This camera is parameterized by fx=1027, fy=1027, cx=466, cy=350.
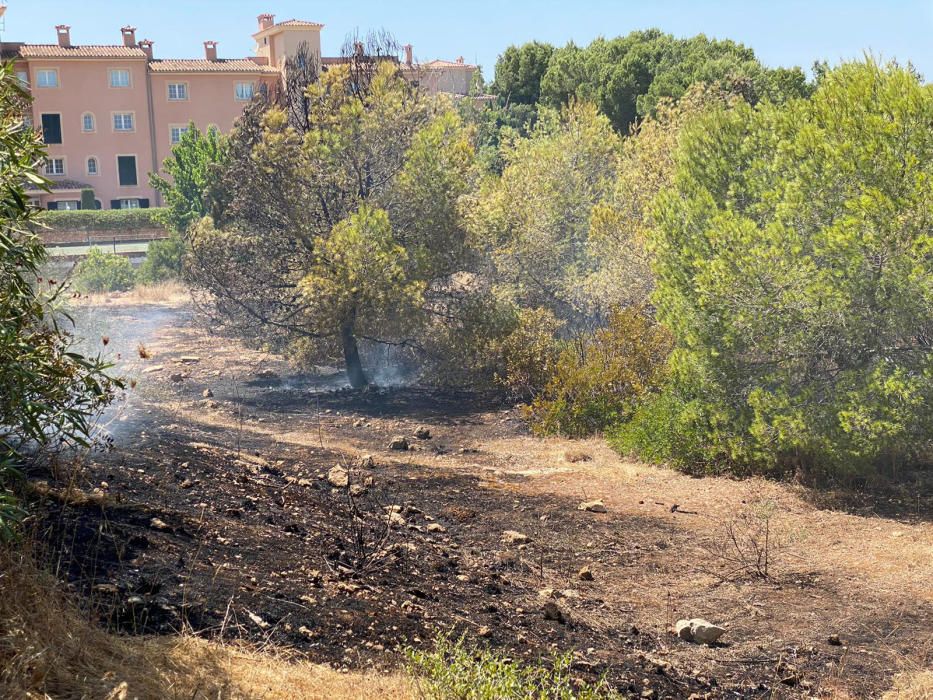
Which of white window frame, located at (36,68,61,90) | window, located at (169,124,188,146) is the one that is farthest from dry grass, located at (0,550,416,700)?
window, located at (169,124,188,146)

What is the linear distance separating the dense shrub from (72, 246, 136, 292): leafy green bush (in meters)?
25.4

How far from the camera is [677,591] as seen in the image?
10055 mm

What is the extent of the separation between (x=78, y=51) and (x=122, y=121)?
4.40 meters

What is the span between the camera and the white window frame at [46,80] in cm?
5747

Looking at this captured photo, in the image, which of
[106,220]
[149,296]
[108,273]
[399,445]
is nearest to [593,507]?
[399,445]

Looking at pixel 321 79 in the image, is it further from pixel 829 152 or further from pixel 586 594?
pixel 586 594

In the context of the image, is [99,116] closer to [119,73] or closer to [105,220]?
[119,73]

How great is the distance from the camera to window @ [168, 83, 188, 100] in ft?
198

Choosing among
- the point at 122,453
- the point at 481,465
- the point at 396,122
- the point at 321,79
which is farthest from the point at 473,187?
the point at 122,453

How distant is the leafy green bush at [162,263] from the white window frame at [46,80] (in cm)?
2464

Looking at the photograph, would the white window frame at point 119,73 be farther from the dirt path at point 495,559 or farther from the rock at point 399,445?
the rock at point 399,445

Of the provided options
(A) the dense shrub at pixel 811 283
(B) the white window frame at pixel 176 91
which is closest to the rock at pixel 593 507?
(A) the dense shrub at pixel 811 283

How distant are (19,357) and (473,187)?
57.5ft

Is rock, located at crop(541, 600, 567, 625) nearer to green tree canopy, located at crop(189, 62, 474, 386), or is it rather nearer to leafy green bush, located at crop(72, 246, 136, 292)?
green tree canopy, located at crop(189, 62, 474, 386)
